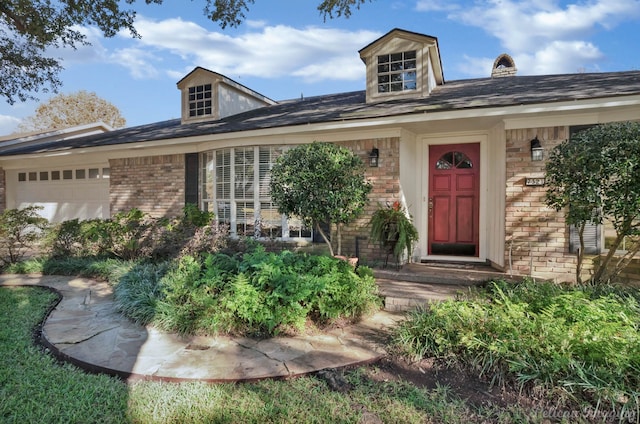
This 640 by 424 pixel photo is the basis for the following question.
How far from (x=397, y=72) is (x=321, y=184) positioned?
3.80m

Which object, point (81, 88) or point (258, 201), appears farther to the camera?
point (81, 88)

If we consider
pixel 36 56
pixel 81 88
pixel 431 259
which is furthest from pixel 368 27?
pixel 81 88

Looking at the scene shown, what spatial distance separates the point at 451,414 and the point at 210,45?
13170 millimetres

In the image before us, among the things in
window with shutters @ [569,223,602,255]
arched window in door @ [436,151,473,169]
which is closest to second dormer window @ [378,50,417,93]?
arched window in door @ [436,151,473,169]

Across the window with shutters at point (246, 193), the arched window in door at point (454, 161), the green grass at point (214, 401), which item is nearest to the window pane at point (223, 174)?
the window with shutters at point (246, 193)

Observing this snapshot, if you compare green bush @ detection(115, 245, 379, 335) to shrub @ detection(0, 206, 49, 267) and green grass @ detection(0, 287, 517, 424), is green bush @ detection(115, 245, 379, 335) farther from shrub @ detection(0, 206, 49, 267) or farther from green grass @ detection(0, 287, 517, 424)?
shrub @ detection(0, 206, 49, 267)

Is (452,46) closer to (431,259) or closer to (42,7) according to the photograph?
(431,259)

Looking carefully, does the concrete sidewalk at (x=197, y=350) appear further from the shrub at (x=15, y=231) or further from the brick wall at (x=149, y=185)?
the brick wall at (x=149, y=185)

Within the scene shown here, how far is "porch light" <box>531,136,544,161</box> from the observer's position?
573 centimetres

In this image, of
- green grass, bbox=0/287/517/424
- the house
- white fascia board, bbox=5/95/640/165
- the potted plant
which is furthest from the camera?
the potted plant

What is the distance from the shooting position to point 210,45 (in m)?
12.6

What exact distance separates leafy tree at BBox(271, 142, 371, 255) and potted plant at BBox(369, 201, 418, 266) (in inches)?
27.1

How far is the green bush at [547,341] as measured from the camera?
2635 millimetres

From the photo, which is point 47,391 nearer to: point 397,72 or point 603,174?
point 603,174
